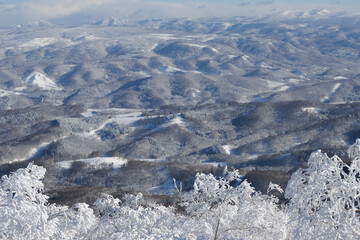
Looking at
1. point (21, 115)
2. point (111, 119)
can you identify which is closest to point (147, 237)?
point (111, 119)

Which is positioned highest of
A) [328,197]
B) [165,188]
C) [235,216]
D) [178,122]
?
[328,197]

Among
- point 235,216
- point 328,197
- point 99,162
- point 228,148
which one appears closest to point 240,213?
point 235,216

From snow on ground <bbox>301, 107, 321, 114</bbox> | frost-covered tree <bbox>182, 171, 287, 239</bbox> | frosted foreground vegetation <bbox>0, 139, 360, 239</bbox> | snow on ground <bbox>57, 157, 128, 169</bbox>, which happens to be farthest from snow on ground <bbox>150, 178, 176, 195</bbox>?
snow on ground <bbox>301, 107, 321, 114</bbox>

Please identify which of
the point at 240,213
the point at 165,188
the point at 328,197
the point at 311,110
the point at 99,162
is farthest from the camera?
the point at 311,110

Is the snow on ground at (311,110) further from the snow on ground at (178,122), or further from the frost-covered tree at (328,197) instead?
the frost-covered tree at (328,197)

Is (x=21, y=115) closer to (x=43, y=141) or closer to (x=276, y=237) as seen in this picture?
(x=43, y=141)

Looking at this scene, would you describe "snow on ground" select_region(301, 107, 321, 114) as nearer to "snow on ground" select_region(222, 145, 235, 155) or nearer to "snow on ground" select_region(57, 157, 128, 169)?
"snow on ground" select_region(222, 145, 235, 155)

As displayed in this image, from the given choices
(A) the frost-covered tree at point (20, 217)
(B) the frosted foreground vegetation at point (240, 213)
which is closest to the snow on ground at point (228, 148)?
(B) the frosted foreground vegetation at point (240, 213)

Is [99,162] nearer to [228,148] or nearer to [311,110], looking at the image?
[228,148]
